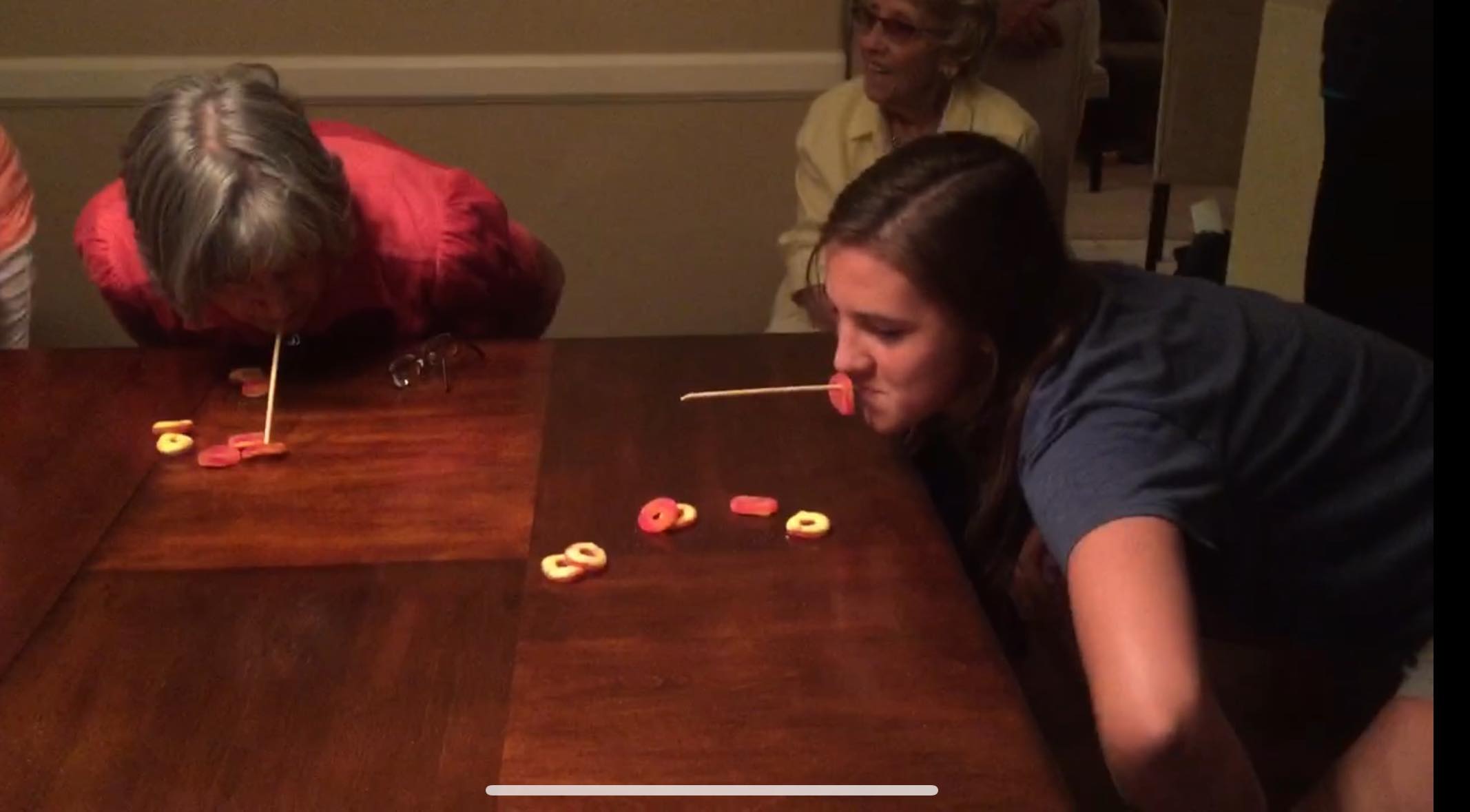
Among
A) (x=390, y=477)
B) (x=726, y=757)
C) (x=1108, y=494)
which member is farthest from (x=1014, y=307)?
(x=390, y=477)

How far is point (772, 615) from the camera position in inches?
29.8

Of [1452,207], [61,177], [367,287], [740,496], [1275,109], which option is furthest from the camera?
[61,177]

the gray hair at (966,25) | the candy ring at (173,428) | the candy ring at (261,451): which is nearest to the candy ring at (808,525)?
the candy ring at (261,451)

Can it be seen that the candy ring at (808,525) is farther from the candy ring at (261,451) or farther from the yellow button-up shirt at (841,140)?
the yellow button-up shirt at (841,140)

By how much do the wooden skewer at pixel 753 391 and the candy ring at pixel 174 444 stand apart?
381mm

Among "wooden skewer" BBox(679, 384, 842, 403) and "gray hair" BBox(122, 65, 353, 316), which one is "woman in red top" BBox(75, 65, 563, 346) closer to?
"gray hair" BBox(122, 65, 353, 316)

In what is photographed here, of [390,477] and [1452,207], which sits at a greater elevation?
[1452,207]

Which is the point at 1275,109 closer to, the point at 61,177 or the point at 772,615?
the point at 772,615

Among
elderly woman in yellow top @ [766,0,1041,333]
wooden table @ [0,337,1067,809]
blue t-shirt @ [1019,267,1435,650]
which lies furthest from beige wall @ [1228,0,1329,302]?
elderly woman in yellow top @ [766,0,1041,333]

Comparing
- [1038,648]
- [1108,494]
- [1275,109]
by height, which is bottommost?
[1038,648]

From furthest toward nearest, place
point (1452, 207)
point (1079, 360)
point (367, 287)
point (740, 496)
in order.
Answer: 1. point (367, 287)
2. point (740, 496)
3. point (1079, 360)
4. point (1452, 207)

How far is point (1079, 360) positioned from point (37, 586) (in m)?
0.66

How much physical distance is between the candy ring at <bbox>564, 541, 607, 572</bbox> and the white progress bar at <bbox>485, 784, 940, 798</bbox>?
19 centimetres

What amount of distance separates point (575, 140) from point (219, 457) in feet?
3.48
